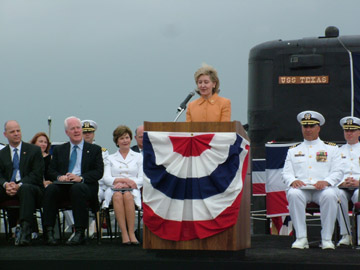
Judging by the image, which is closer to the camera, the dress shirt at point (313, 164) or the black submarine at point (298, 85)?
the dress shirt at point (313, 164)

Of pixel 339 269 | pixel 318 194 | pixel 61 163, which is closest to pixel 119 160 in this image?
pixel 61 163

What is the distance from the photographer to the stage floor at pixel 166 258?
5902 mm

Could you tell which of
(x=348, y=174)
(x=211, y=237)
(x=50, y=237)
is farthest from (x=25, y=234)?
(x=348, y=174)

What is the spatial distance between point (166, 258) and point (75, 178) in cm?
228

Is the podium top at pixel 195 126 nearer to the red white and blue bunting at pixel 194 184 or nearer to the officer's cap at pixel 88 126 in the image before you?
the red white and blue bunting at pixel 194 184

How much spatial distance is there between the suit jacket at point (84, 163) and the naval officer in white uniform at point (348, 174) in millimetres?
2636

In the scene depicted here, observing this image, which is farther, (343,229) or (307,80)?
(307,80)

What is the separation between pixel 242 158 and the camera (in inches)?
253

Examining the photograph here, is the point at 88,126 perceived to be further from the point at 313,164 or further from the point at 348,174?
the point at 348,174

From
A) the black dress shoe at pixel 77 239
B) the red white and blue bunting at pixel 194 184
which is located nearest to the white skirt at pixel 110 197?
the black dress shoe at pixel 77 239

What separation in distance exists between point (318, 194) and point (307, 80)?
201 inches

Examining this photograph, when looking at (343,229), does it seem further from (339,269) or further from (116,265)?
(116,265)

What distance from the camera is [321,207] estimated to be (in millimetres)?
8008

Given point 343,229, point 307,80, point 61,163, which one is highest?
point 307,80
